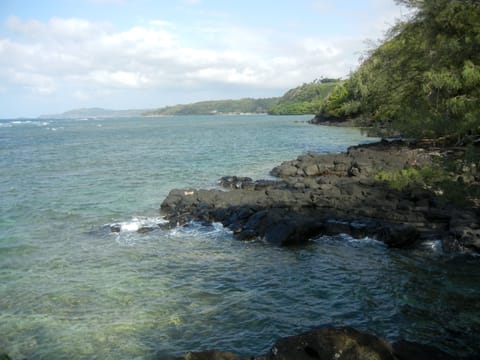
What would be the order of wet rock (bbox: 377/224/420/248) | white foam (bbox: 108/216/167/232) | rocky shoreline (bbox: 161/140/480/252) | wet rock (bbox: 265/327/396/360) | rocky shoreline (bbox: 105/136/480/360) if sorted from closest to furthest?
1. wet rock (bbox: 265/327/396/360)
2. rocky shoreline (bbox: 105/136/480/360)
3. wet rock (bbox: 377/224/420/248)
4. rocky shoreline (bbox: 161/140/480/252)
5. white foam (bbox: 108/216/167/232)

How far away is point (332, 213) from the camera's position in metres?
18.9

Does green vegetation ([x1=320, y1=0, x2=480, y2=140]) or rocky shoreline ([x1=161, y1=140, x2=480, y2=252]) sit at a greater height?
green vegetation ([x1=320, y1=0, x2=480, y2=140])

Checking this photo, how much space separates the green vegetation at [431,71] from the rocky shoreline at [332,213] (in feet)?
8.82

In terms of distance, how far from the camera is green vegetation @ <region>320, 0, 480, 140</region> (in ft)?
42.4

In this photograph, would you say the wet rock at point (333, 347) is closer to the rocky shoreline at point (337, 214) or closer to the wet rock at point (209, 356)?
the rocky shoreline at point (337, 214)

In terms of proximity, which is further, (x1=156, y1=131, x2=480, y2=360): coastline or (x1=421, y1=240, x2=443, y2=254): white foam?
(x1=156, y1=131, x2=480, y2=360): coastline

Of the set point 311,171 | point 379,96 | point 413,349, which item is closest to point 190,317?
point 413,349

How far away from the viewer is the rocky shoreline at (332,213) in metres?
15.8

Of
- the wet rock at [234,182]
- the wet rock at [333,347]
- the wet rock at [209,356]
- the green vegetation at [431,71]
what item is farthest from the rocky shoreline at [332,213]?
the wet rock at [209,356]

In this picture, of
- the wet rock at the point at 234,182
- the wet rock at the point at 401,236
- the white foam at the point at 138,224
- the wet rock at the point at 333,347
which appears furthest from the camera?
the wet rock at the point at 234,182

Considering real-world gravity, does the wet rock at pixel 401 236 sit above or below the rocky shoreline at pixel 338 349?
below

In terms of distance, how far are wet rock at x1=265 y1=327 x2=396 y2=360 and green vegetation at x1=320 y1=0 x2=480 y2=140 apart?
21.6 feet

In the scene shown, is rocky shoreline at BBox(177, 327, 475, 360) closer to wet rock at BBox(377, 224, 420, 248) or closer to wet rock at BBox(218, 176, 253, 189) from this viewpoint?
wet rock at BBox(377, 224, 420, 248)

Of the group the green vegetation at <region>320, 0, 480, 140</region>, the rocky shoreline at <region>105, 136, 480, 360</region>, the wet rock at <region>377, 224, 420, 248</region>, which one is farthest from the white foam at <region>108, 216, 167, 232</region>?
the green vegetation at <region>320, 0, 480, 140</region>
